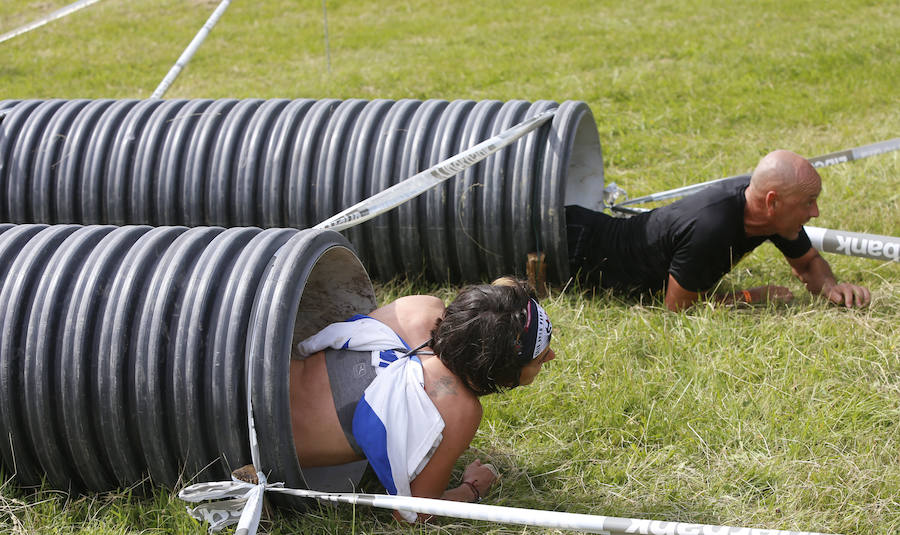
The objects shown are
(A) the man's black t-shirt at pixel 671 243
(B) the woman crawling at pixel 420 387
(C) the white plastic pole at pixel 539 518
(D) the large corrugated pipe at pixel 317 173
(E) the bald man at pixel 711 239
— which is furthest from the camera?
(D) the large corrugated pipe at pixel 317 173

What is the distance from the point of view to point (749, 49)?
11.3 meters

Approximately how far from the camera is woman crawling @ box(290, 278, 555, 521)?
10.2 feet

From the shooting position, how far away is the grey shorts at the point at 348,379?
321 centimetres

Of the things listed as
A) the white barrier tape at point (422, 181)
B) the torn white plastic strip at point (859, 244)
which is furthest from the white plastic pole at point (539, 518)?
the torn white plastic strip at point (859, 244)

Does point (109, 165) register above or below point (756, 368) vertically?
above

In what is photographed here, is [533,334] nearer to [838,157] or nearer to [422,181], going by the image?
[422,181]

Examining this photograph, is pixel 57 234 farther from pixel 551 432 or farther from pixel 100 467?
→ pixel 551 432

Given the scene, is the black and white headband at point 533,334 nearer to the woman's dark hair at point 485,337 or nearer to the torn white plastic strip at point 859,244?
the woman's dark hair at point 485,337

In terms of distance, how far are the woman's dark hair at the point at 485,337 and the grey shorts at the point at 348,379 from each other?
286 millimetres

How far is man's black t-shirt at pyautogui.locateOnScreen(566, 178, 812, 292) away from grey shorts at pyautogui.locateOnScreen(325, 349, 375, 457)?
2.04 metres

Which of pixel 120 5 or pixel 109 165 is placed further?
pixel 120 5

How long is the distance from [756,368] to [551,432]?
43.1 inches

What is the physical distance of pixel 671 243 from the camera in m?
4.69

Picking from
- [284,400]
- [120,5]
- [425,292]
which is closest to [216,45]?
[120,5]
